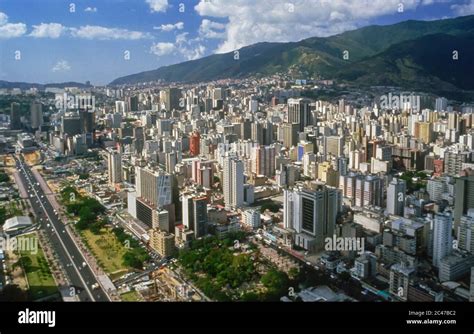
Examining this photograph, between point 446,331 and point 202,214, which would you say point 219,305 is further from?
point 202,214

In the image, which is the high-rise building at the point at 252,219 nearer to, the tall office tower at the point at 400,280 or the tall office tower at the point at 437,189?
the tall office tower at the point at 400,280

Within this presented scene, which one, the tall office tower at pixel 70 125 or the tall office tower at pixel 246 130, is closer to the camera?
the tall office tower at pixel 70 125

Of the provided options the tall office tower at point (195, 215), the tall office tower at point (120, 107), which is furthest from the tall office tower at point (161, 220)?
the tall office tower at point (120, 107)

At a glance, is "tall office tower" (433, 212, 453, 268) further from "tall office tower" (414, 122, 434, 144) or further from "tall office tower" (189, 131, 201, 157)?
"tall office tower" (189, 131, 201, 157)

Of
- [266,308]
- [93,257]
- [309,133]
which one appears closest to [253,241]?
[93,257]

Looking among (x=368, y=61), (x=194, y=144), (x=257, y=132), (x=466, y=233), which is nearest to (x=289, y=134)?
(x=257, y=132)

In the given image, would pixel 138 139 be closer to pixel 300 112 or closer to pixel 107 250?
pixel 300 112
